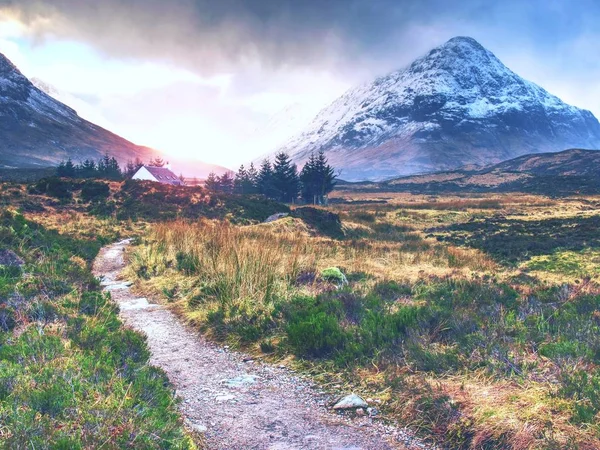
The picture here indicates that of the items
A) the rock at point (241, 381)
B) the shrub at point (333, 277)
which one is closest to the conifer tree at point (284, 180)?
the shrub at point (333, 277)

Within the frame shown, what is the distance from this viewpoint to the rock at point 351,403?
193 inches

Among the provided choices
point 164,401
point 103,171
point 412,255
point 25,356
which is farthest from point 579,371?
point 103,171

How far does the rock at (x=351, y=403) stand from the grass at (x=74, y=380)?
6.00 feet

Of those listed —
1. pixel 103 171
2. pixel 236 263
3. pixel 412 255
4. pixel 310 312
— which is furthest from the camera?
pixel 103 171

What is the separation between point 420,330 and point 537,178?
105151 millimetres


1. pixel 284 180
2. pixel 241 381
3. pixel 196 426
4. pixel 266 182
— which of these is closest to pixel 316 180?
pixel 284 180

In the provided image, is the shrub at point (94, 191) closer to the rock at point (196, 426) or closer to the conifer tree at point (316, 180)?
the rock at point (196, 426)

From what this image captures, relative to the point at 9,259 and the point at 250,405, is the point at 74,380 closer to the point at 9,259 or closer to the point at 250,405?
the point at 250,405

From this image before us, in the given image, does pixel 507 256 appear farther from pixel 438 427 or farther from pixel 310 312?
pixel 438 427

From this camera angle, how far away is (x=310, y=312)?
734 cm

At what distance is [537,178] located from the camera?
95.9m

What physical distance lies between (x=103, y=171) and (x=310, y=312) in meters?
78.5

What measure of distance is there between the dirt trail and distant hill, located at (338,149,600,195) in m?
76.0

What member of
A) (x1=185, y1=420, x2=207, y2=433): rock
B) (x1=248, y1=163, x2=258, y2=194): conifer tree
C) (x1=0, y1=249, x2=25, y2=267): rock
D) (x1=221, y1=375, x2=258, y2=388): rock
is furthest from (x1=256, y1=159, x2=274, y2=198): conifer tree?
(x1=185, y1=420, x2=207, y2=433): rock
